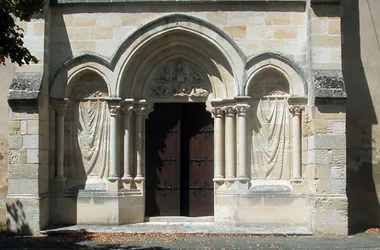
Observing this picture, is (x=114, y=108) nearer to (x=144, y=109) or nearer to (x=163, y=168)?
(x=144, y=109)

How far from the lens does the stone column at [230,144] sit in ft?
37.7

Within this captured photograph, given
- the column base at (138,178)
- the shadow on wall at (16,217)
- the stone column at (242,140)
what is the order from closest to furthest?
the shadow on wall at (16,217)
the stone column at (242,140)
the column base at (138,178)

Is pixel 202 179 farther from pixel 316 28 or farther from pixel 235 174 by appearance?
pixel 316 28

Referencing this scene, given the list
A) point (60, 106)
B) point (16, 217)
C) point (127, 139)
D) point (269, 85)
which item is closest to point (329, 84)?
point (269, 85)

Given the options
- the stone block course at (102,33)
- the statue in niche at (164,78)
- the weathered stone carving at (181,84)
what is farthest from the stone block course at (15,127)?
the statue in niche at (164,78)

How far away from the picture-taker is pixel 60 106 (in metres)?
11.6

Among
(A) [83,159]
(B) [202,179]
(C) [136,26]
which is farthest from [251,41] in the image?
(A) [83,159]

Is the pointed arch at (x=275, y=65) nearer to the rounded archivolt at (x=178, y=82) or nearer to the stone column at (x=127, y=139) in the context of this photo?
the rounded archivolt at (x=178, y=82)

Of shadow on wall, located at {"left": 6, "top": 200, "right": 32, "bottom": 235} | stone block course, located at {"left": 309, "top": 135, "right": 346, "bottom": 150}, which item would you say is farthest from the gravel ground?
stone block course, located at {"left": 309, "top": 135, "right": 346, "bottom": 150}

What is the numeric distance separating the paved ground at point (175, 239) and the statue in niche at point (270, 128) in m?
1.28

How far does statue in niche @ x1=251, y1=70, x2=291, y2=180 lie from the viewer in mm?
11523

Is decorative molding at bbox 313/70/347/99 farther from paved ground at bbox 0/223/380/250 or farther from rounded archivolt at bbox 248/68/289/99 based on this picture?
paved ground at bbox 0/223/380/250

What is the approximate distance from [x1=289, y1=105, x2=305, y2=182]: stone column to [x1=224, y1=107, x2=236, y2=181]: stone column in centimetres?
118

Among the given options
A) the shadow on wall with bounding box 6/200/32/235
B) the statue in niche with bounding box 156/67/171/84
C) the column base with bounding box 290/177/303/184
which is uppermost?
the statue in niche with bounding box 156/67/171/84
